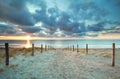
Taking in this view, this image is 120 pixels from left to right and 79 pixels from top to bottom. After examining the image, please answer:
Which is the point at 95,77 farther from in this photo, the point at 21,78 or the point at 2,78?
the point at 2,78

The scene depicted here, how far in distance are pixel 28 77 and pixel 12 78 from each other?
0.82 meters

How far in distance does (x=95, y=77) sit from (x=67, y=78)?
61.1 inches

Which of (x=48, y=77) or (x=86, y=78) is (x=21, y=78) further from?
(x=86, y=78)

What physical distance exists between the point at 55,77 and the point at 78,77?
3.93 feet

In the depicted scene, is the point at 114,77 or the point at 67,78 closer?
the point at 67,78

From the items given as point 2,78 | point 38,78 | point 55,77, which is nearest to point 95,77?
point 55,77

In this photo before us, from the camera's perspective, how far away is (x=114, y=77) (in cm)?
990

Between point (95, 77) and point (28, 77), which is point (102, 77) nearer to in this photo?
point (95, 77)

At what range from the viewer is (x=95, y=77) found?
9617 mm

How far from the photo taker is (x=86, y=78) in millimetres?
9320

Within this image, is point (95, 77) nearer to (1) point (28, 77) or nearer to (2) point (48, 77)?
(2) point (48, 77)

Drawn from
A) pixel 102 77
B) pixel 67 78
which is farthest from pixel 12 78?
pixel 102 77

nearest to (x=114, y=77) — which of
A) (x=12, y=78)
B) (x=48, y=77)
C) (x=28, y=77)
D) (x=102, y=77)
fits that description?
(x=102, y=77)

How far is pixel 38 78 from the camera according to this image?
936cm
